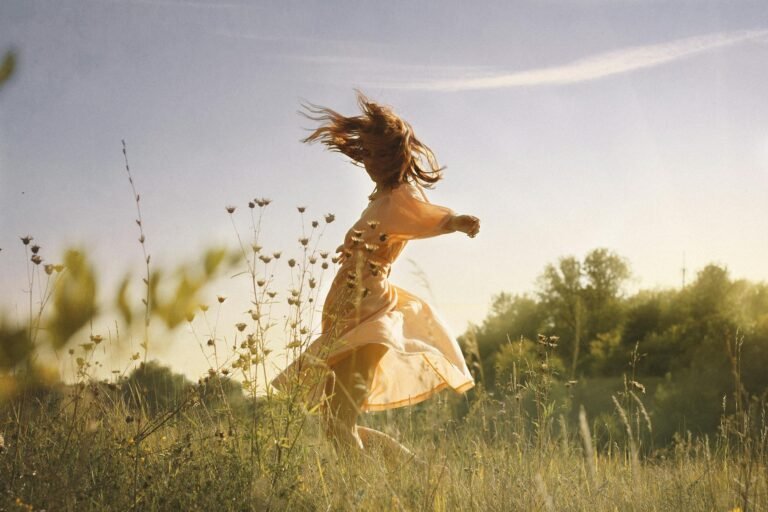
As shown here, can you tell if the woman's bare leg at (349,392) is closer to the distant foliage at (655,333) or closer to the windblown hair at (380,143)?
the windblown hair at (380,143)

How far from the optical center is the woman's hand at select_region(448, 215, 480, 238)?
12.4 ft

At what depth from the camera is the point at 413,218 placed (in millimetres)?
3975

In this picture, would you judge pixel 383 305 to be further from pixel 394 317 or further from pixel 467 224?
pixel 467 224

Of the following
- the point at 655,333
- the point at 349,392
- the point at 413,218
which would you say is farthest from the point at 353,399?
the point at 655,333

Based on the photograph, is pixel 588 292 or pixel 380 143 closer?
pixel 380 143

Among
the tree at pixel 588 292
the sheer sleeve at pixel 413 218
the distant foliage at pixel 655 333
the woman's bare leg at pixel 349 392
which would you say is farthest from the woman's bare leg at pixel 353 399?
the tree at pixel 588 292

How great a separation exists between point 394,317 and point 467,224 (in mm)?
614

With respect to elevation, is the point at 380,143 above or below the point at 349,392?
above

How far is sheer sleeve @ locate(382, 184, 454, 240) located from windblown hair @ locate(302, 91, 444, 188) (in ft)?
0.82

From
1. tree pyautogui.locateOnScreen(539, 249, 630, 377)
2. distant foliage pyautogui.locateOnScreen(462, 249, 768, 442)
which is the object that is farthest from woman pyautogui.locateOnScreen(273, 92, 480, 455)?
tree pyautogui.locateOnScreen(539, 249, 630, 377)

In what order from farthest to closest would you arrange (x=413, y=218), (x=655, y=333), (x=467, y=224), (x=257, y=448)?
1. (x=655, y=333)
2. (x=413, y=218)
3. (x=467, y=224)
4. (x=257, y=448)

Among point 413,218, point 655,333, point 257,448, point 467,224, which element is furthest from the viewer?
point 655,333

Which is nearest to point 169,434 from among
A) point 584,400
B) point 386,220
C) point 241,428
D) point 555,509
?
point 241,428

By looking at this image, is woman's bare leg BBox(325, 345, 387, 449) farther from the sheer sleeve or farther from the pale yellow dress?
the sheer sleeve
